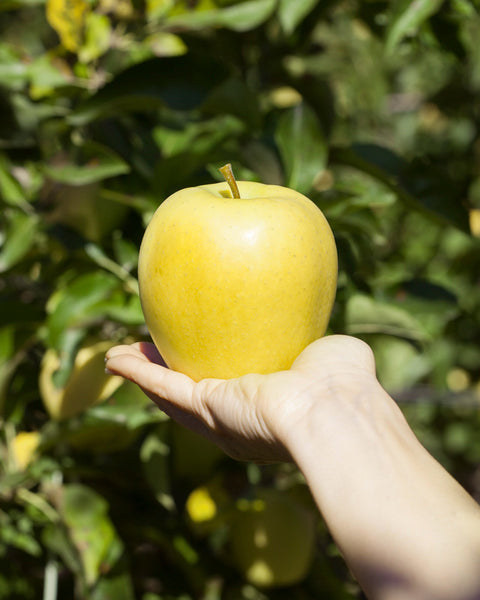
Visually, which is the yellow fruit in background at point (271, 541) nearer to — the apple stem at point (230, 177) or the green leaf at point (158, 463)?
the green leaf at point (158, 463)

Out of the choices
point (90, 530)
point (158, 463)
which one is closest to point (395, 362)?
point (158, 463)

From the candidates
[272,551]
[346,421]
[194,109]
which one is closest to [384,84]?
[194,109]

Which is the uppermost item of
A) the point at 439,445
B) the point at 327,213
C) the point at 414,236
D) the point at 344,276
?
the point at 327,213

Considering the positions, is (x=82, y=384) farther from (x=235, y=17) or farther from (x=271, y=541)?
(x=235, y=17)

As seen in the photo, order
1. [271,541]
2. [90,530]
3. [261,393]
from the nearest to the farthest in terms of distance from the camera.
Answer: [261,393] < [90,530] < [271,541]

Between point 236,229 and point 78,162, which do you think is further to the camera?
point 78,162

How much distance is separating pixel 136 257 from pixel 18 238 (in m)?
0.16

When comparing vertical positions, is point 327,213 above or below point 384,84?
above

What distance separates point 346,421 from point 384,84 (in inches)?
67.4

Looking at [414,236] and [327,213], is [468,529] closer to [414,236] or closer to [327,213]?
[327,213]

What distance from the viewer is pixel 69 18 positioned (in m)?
1.02

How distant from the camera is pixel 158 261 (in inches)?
26.8

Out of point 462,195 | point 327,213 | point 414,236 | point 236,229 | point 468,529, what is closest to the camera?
point 468,529

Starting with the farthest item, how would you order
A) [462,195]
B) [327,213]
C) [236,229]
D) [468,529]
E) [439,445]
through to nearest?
[439,445] → [462,195] → [327,213] → [236,229] → [468,529]
